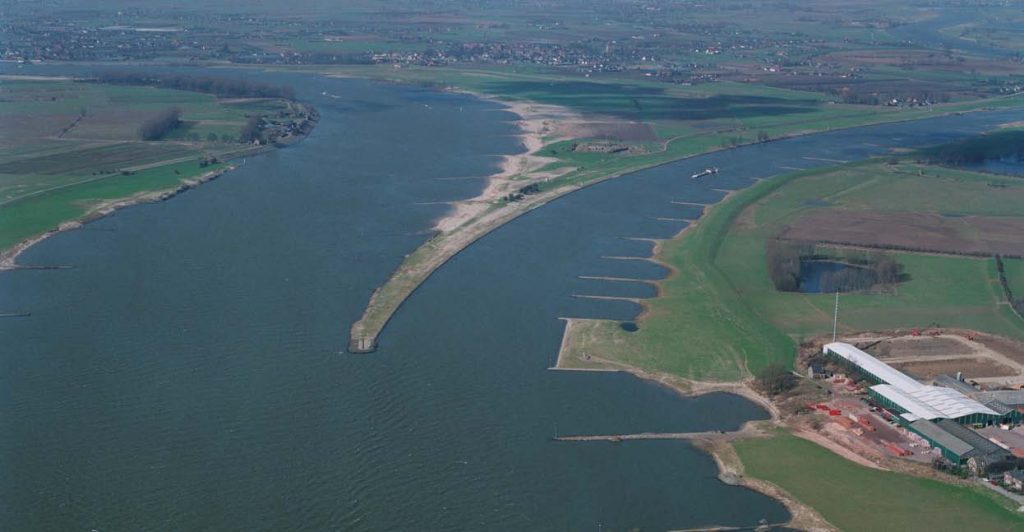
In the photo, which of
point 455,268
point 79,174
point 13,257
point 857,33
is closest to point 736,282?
point 455,268

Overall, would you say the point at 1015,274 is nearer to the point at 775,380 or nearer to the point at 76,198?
Result: the point at 775,380

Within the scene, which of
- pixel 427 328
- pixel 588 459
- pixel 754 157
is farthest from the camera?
pixel 754 157

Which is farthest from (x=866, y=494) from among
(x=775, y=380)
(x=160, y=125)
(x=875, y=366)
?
(x=160, y=125)

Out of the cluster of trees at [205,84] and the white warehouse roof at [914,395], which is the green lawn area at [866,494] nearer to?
the white warehouse roof at [914,395]

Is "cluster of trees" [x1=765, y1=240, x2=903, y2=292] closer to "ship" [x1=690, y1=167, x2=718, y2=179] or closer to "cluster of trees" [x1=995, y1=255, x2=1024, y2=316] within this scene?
"cluster of trees" [x1=995, y1=255, x2=1024, y2=316]

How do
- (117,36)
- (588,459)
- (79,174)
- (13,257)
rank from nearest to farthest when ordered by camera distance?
(588,459) → (13,257) → (79,174) → (117,36)

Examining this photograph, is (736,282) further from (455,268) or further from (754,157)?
(754,157)

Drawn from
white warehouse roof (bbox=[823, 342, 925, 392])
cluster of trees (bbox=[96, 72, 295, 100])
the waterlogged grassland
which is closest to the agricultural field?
cluster of trees (bbox=[96, 72, 295, 100])
